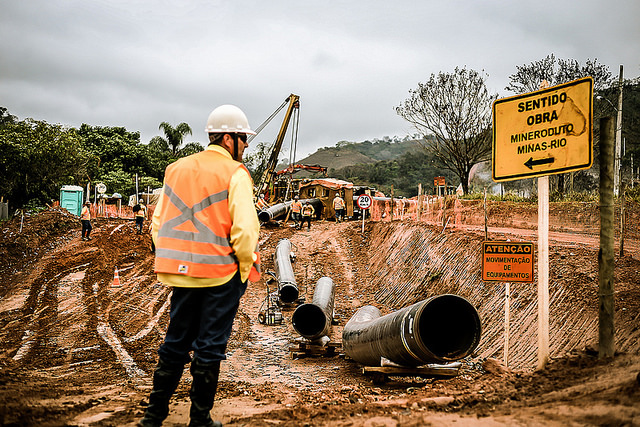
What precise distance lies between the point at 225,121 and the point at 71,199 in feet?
110

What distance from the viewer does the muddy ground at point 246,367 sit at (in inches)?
137

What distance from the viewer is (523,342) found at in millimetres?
7656

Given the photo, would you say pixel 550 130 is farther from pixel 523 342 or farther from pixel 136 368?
pixel 136 368

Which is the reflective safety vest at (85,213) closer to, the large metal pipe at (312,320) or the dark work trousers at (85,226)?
the dark work trousers at (85,226)

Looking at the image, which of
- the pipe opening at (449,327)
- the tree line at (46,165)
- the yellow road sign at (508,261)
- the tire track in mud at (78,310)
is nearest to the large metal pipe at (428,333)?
the pipe opening at (449,327)

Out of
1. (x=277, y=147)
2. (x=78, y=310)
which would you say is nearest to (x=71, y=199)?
(x=277, y=147)

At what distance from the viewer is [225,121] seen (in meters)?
3.90

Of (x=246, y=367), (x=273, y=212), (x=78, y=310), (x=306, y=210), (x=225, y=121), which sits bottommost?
(x=246, y=367)

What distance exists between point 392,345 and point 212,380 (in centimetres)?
355

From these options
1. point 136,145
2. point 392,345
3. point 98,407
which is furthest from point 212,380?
point 136,145

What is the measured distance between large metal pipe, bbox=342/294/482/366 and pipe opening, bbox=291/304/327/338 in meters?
2.94

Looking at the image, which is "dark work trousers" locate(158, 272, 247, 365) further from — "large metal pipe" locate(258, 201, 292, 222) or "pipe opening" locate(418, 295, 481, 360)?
"large metal pipe" locate(258, 201, 292, 222)

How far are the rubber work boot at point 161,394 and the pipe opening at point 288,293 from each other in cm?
1090

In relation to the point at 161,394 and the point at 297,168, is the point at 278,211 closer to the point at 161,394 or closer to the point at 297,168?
the point at 297,168
